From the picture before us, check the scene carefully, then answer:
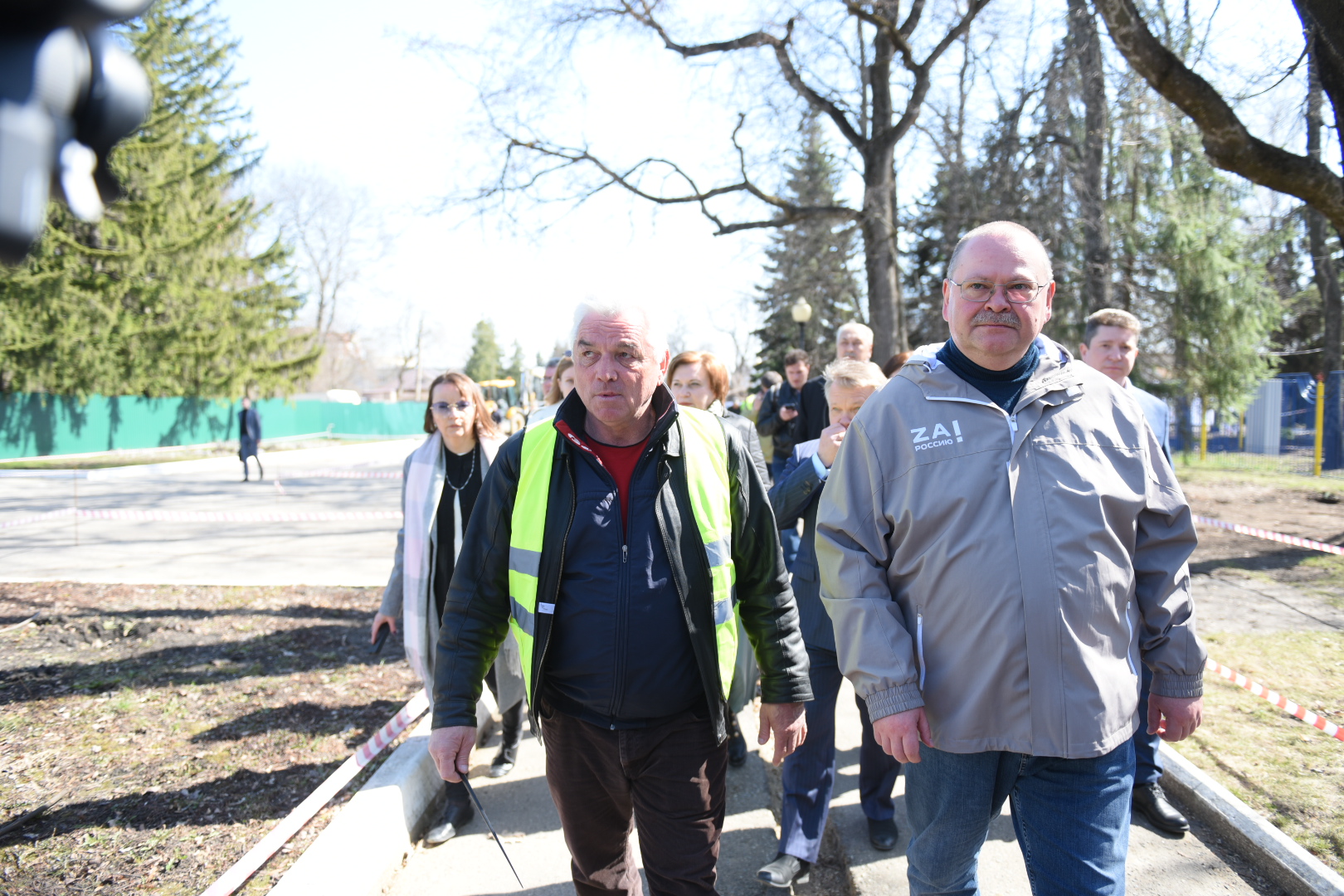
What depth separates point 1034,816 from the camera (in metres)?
1.98

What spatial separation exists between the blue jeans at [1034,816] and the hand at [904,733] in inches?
4.7

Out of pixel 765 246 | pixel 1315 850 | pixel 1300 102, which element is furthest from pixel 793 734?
pixel 765 246

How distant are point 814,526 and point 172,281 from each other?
30.7m

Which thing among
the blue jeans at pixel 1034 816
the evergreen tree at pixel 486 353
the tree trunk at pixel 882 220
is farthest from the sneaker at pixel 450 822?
the evergreen tree at pixel 486 353

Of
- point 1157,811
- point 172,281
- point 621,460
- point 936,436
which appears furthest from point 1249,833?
point 172,281

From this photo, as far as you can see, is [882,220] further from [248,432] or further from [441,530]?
[248,432]

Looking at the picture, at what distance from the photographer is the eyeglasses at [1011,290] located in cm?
202

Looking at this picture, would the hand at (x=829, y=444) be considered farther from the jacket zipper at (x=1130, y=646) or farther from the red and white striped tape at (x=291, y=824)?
the red and white striped tape at (x=291, y=824)

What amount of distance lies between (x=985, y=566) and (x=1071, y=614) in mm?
220

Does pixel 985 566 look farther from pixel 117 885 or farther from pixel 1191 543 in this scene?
pixel 117 885

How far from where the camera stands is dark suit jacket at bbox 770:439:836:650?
3.16 meters

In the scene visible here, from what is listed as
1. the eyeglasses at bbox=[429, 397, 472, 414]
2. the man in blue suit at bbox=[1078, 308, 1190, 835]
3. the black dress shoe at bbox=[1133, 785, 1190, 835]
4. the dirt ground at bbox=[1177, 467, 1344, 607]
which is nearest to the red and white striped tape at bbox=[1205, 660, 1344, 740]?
the man in blue suit at bbox=[1078, 308, 1190, 835]

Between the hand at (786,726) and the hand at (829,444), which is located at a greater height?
the hand at (829,444)

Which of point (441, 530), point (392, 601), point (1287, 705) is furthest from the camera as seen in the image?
point (1287, 705)
